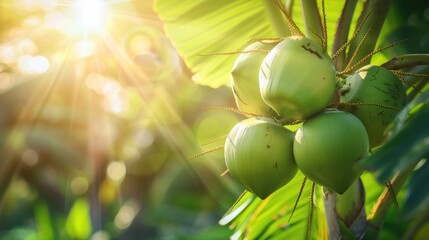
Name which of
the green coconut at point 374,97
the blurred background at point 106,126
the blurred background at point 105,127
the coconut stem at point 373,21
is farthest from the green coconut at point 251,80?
the blurred background at point 105,127

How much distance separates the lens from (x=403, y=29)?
1.89 meters

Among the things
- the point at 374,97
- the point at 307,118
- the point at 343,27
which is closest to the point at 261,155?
the point at 307,118

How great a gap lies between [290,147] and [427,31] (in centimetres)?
109

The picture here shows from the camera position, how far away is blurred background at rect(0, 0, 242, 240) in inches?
195

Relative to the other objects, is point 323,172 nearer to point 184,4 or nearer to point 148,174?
point 184,4

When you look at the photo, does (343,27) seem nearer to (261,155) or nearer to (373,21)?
A: (373,21)

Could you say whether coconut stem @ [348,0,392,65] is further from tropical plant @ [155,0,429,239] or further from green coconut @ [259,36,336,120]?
green coconut @ [259,36,336,120]

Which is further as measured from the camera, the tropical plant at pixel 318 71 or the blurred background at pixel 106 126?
the blurred background at pixel 106 126

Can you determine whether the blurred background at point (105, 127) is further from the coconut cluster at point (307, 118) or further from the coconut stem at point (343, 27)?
the coconut cluster at point (307, 118)

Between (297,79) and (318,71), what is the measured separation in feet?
0.15

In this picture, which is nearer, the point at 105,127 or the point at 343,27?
the point at 343,27

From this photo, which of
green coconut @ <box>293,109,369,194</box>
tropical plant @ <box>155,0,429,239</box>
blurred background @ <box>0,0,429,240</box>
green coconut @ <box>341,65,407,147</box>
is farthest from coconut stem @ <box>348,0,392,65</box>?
blurred background @ <box>0,0,429,240</box>

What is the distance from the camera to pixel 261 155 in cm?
100

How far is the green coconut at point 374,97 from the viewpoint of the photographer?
1041 millimetres
